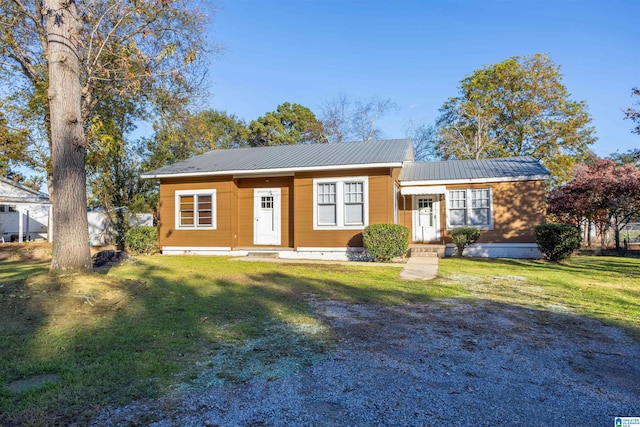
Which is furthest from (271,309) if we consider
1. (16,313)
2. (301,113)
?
(301,113)

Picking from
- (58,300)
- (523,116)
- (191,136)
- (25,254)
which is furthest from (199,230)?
(523,116)

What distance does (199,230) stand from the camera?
15.0 metres

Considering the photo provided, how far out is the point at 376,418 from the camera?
267cm

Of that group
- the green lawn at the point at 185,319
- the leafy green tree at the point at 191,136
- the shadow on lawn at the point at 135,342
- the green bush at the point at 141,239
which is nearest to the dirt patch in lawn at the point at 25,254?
the green bush at the point at 141,239

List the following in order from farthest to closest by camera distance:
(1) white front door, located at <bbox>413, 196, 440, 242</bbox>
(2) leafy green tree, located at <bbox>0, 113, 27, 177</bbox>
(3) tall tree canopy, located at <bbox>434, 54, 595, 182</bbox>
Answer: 1. (3) tall tree canopy, located at <bbox>434, 54, 595, 182</bbox>
2. (2) leafy green tree, located at <bbox>0, 113, 27, 177</bbox>
3. (1) white front door, located at <bbox>413, 196, 440, 242</bbox>

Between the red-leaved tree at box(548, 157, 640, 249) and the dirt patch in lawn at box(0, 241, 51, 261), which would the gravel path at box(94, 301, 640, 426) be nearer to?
the red-leaved tree at box(548, 157, 640, 249)

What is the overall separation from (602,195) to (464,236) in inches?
255

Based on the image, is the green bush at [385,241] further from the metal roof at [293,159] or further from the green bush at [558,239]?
the green bush at [558,239]

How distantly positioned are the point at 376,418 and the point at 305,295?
4402mm

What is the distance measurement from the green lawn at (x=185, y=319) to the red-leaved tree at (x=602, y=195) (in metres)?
6.88

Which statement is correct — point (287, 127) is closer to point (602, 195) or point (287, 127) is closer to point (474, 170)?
point (474, 170)

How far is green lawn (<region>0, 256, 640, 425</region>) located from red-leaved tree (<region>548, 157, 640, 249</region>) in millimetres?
6885

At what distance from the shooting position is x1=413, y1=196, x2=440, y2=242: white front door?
51.4ft

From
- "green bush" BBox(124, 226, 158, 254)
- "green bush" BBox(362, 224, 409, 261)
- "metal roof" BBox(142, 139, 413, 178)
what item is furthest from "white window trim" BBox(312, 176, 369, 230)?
"green bush" BBox(124, 226, 158, 254)
